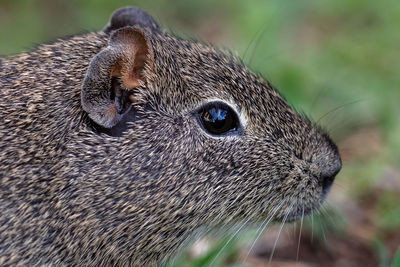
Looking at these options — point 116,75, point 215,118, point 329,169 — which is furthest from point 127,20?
point 329,169

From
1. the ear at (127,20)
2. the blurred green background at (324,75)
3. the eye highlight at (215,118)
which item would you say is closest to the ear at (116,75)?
the eye highlight at (215,118)

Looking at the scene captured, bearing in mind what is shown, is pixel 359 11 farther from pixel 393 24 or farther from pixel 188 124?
pixel 188 124

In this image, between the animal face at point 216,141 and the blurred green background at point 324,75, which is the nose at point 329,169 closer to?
the animal face at point 216,141

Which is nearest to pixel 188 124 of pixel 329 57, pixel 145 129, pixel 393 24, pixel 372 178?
pixel 145 129

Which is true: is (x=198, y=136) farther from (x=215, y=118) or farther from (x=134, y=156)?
(x=134, y=156)

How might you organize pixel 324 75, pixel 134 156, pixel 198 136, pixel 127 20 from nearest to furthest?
pixel 134 156, pixel 198 136, pixel 127 20, pixel 324 75

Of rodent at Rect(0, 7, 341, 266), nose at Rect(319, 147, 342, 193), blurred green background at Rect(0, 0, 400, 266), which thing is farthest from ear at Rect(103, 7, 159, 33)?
nose at Rect(319, 147, 342, 193)

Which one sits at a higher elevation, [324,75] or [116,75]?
[324,75]

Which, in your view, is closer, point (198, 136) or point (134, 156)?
point (134, 156)
